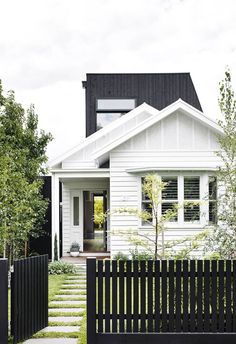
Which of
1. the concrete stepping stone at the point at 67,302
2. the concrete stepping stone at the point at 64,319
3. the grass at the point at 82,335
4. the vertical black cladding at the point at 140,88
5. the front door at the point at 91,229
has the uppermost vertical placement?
the vertical black cladding at the point at 140,88

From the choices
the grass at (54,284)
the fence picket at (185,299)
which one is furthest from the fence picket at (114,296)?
the grass at (54,284)

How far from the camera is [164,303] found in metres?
6.75

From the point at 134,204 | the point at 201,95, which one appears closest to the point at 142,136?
the point at 134,204

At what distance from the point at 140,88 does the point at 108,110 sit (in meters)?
3.13

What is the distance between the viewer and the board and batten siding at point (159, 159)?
16.3 metres

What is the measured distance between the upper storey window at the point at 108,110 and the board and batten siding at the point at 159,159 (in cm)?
764

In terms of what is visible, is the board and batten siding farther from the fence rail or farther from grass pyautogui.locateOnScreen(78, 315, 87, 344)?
the fence rail

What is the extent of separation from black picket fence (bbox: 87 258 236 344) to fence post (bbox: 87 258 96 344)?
0.01m

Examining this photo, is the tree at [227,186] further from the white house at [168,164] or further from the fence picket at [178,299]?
the white house at [168,164]

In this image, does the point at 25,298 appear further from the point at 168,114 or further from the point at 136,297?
the point at 168,114

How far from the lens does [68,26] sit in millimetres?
20156

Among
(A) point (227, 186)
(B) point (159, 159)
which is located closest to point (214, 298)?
(A) point (227, 186)

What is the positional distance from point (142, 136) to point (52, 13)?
5544 millimetres

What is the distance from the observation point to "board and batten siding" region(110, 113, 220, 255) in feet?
53.6
